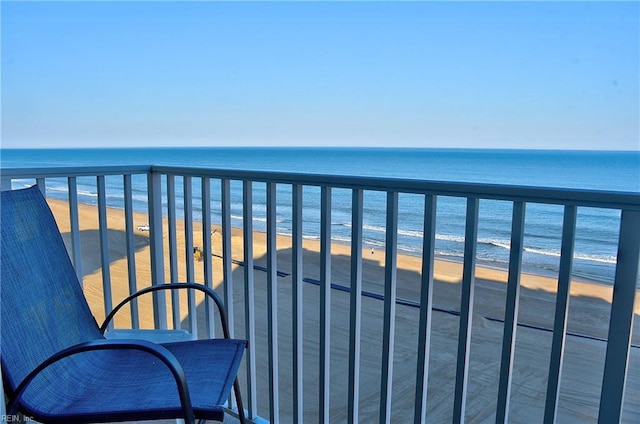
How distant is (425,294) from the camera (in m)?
1.34

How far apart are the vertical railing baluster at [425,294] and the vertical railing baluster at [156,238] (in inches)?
53.8

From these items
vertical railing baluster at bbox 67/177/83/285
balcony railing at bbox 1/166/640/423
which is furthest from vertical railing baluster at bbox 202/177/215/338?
vertical railing baluster at bbox 67/177/83/285

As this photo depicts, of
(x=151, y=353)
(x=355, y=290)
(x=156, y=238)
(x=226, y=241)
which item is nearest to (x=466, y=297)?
(x=355, y=290)

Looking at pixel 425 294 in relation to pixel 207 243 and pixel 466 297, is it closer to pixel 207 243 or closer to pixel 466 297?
pixel 466 297

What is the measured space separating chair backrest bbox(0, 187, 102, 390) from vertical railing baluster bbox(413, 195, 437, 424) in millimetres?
1181

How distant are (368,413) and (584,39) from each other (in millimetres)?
20875

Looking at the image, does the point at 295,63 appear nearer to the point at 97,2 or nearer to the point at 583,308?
the point at 97,2

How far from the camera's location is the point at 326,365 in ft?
5.35

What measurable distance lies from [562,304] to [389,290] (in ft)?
1.62

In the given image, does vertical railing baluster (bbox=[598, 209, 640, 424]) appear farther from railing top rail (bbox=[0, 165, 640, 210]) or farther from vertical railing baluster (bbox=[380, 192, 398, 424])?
vertical railing baluster (bbox=[380, 192, 398, 424])

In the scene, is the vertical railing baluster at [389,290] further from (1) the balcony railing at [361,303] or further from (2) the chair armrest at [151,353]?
(2) the chair armrest at [151,353]

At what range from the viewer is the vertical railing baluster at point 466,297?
1241mm

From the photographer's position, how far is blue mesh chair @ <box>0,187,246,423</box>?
1142mm

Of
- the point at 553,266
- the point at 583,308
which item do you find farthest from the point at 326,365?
the point at 553,266
